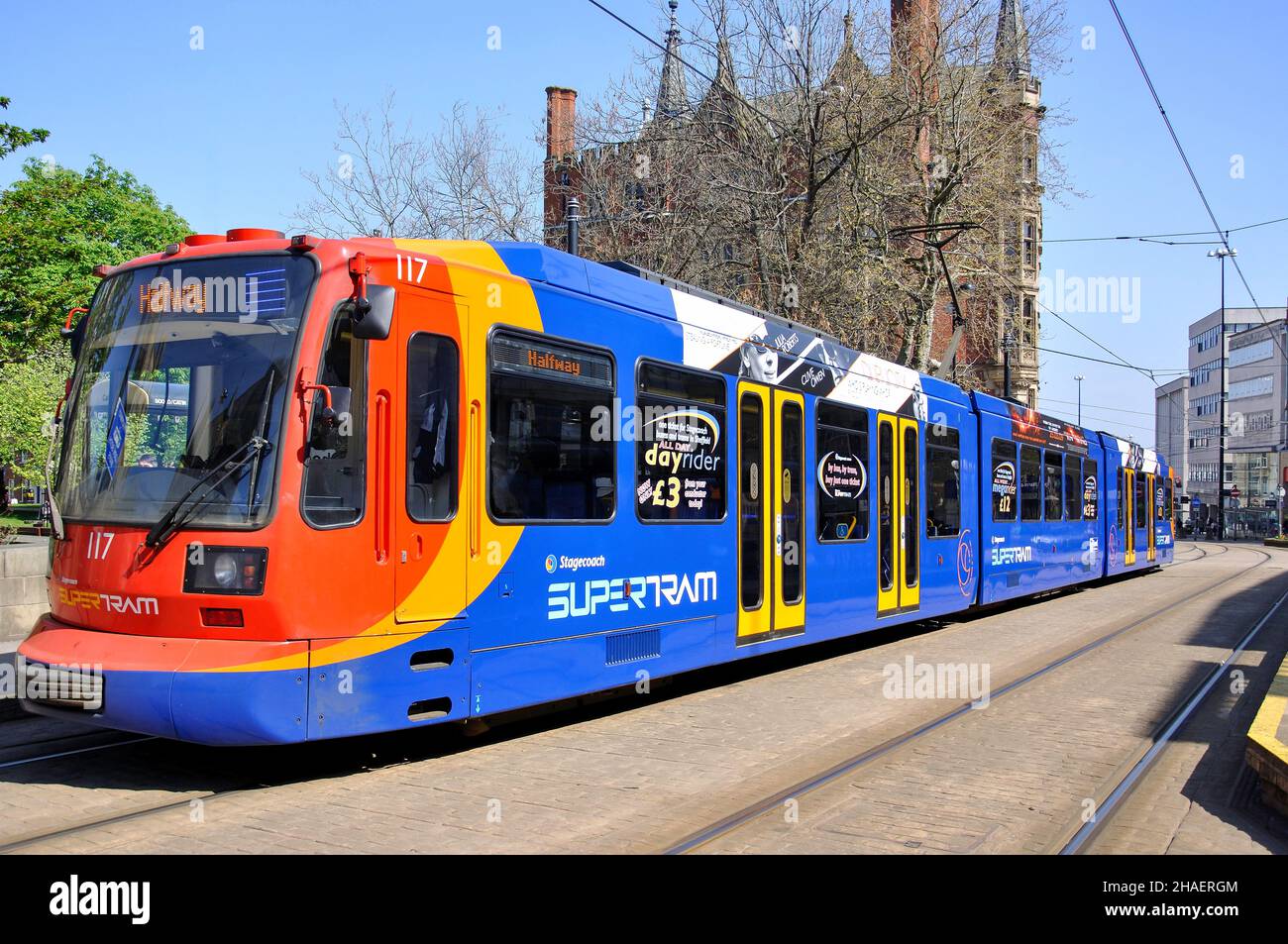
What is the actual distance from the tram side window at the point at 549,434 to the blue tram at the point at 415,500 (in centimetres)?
2

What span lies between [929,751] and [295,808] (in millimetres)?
4427

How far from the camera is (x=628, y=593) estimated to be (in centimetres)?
902

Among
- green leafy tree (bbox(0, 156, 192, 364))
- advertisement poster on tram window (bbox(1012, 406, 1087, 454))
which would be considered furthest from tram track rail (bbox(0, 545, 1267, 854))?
green leafy tree (bbox(0, 156, 192, 364))

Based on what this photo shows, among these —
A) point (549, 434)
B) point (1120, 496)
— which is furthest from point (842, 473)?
point (1120, 496)

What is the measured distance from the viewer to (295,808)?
20.6 ft

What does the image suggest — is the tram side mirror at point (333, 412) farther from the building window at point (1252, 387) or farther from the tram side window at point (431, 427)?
the building window at point (1252, 387)

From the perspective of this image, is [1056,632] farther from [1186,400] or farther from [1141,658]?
[1186,400]

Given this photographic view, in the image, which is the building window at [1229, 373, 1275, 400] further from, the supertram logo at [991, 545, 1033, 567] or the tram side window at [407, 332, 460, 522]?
the tram side window at [407, 332, 460, 522]

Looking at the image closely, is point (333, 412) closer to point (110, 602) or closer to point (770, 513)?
point (110, 602)

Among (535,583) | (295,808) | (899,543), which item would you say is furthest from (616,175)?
(295,808)

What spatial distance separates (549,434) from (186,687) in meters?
3.09

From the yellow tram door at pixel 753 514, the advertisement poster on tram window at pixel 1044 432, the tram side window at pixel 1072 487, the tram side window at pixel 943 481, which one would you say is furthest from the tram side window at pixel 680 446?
the tram side window at pixel 1072 487

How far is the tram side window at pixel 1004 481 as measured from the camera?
710 inches

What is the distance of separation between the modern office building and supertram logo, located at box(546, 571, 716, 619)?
259ft
